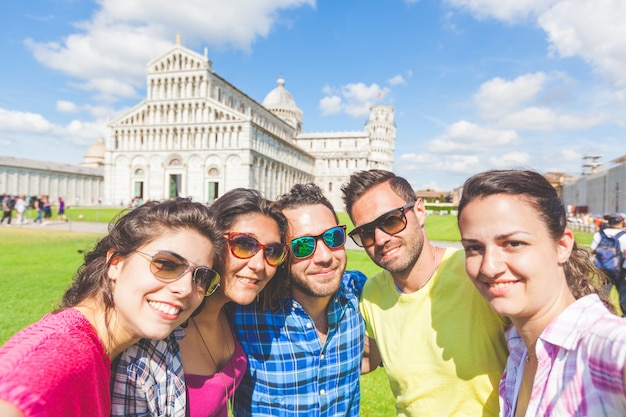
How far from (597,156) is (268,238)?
78446mm

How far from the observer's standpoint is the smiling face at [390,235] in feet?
8.94

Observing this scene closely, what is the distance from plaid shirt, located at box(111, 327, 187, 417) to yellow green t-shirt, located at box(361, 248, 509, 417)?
56.8 inches

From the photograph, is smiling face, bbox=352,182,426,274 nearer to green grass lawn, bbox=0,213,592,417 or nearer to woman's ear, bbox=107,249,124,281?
woman's ear, bbox=107,249,124,281

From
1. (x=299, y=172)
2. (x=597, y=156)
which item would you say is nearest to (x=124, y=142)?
(x=299, y=172)

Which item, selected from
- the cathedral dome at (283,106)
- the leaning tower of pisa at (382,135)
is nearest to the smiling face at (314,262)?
the cathedral dome at (283,106)

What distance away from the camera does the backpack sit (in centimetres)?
652

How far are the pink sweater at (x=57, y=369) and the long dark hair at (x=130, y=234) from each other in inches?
11.2

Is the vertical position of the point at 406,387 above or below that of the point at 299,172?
below

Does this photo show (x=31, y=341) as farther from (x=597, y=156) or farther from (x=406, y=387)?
(x=597, y=156)

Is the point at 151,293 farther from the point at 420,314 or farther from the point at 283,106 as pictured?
the point at 283,106

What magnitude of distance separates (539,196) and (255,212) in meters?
1.75

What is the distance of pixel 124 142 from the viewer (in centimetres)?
5041

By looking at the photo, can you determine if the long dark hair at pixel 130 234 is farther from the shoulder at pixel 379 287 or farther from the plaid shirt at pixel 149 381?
the shoulder at pixel 379 287

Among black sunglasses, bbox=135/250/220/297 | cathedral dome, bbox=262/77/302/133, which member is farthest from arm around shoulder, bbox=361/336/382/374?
cathedral dome, bbox=262/77/302/133
